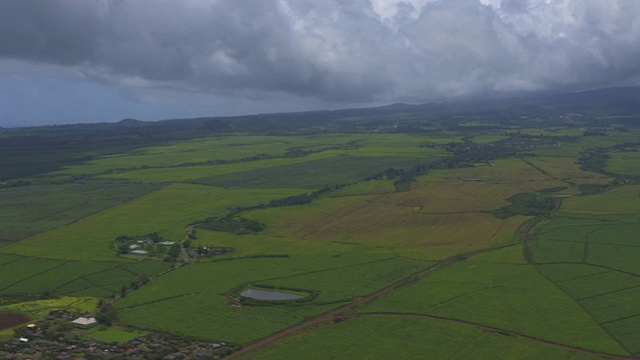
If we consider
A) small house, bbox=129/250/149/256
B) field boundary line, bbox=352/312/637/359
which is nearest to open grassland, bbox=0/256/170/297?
small house, bbox=129/250/149/256

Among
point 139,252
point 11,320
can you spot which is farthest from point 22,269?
point 11,320

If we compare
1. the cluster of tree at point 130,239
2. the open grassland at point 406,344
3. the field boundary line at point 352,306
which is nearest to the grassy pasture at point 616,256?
the field boundary line at point 352,306

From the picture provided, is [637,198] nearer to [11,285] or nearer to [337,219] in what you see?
[337,219]

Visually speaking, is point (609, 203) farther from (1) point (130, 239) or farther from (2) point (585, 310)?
(1) point (130, 239)

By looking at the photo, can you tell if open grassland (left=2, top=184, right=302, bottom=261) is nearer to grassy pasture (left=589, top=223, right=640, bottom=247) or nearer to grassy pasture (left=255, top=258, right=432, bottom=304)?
grassy pasture (left=255, top=258, right=432, bottom=304)

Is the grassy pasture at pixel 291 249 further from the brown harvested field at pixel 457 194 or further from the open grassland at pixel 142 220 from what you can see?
the brown harvested field at pixel 457 194

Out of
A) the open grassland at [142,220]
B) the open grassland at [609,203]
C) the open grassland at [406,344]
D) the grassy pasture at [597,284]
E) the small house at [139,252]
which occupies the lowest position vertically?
the open grassland at [406,344]
